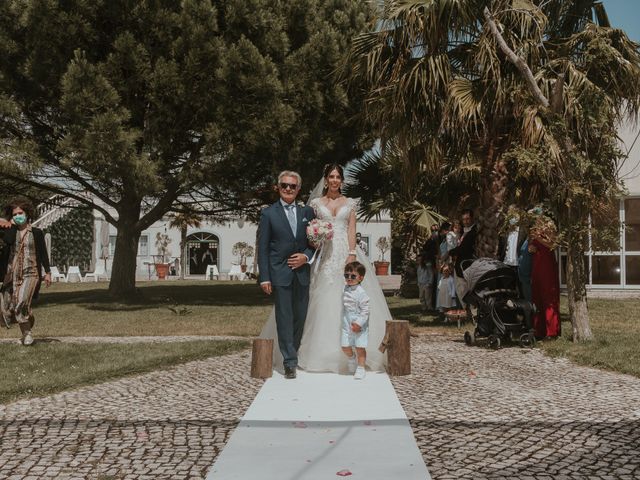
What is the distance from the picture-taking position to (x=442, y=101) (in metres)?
11.0

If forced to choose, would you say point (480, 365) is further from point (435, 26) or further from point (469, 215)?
point (435, 26)

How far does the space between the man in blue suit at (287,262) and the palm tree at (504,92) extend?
314 cm

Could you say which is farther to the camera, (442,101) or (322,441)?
(442,101)

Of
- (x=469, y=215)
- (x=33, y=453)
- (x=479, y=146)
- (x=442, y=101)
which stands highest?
(x=442, y=101)

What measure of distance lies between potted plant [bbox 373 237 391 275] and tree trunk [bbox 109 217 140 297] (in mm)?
23027

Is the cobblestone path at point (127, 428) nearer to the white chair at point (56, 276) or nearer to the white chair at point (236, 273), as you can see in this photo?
the white chair at point (56, 276)

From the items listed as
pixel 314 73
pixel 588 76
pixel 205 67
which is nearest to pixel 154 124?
pixel 205 67

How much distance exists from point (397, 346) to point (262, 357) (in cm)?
123

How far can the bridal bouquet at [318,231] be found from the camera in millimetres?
6086

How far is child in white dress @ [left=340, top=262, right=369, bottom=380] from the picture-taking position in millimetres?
6145

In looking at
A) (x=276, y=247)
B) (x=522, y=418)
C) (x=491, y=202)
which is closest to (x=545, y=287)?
(x=491, y=202)

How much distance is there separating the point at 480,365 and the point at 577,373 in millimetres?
934

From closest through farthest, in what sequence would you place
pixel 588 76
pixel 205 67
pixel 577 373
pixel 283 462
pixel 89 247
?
1. pixel 283 462
2. pixel 577 373
3. pixel 588 76
4. pixel 205 67
5. pixel 89 247

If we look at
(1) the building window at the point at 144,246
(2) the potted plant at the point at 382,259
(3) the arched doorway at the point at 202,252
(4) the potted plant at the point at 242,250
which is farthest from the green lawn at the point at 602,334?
(3) the arched doorway at the point at 202,252
